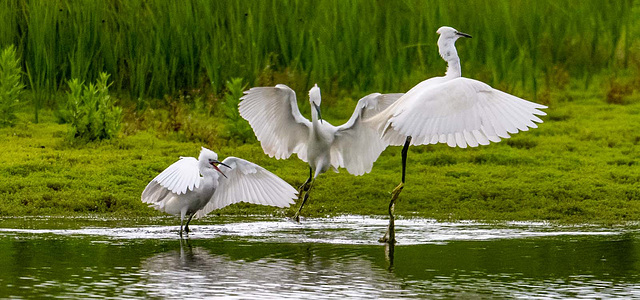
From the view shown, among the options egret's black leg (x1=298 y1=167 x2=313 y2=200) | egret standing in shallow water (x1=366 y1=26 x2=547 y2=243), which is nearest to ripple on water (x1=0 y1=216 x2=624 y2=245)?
egret's black leg (x1=298 y1=167 x2=313 y2=200)

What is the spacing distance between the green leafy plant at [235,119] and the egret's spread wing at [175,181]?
3352 millimetres

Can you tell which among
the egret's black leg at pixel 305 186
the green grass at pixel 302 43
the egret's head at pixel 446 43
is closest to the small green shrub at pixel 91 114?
the green grass at pixel 302 43

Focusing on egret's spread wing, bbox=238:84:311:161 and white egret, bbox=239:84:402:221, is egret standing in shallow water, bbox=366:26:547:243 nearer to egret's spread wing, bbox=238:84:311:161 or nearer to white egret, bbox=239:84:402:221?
white egret, bbox=239:84:402:221

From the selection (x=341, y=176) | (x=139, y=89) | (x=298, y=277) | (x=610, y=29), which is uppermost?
(x=610, y=29)

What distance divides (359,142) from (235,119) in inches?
113

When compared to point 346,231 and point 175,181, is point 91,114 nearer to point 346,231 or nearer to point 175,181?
point 175,181

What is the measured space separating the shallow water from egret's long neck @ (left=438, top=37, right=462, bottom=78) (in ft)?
3.86

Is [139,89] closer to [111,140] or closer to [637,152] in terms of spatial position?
Answer: [111,140]

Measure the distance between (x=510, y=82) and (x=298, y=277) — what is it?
820cm

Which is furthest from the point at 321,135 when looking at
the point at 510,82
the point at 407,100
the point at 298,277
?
the point at 510,82

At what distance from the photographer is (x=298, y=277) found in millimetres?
6148

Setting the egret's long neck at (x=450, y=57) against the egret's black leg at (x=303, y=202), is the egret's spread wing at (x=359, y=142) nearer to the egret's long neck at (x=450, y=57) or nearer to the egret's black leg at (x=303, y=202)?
the egret's black leg at (x=303, y=202)

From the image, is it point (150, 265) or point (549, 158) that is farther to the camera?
point (549, 158)

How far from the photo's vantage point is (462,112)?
7117mm
